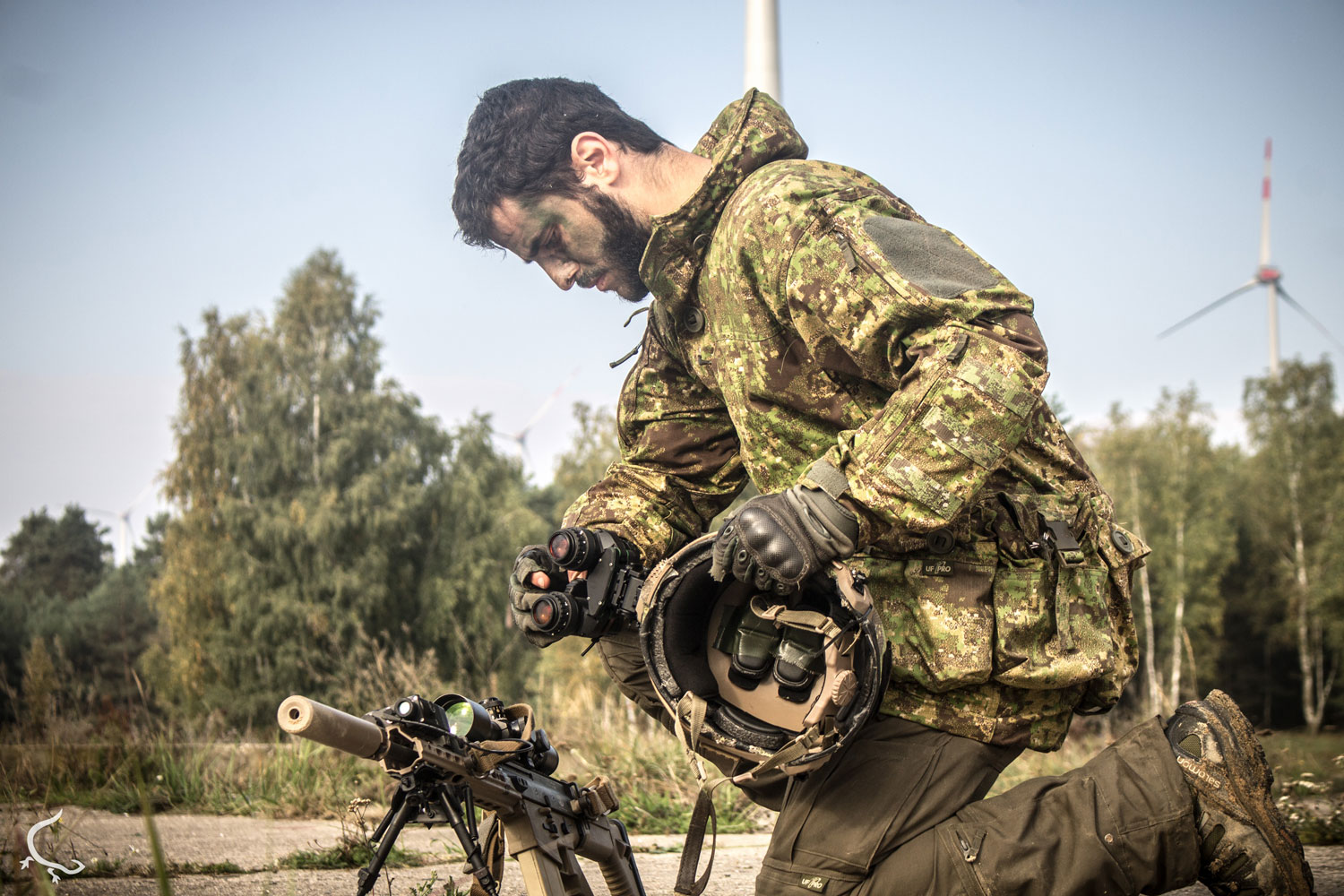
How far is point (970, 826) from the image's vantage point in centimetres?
239

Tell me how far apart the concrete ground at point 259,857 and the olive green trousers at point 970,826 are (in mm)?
678

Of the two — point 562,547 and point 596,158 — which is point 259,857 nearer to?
point 562,547

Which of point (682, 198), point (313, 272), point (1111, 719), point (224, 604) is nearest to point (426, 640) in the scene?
point (224, 604)

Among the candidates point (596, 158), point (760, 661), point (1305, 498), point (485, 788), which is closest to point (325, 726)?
point (485, 788)

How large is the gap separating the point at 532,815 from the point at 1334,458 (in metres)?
38.1

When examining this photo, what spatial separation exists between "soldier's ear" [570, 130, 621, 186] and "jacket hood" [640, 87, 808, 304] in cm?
25

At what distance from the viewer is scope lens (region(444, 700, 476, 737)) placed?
217cm

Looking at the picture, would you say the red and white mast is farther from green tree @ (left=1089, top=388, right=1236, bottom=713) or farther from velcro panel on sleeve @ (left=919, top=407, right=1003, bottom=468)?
velcro panel on sleeve @ (left=919, top=407, right=1003, bottom=468)

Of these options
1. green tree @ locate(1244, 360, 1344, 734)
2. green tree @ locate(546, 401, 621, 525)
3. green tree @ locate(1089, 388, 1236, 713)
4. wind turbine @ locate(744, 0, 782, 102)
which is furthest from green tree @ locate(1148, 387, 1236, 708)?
wind turbine @ locate(744, 0, 782, 102)

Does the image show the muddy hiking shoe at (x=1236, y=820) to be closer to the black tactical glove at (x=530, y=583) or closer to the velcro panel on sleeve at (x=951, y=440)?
the velcro panel on sleeve at (x=951, y=440)

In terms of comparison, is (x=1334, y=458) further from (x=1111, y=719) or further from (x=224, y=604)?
(x=224, y=604)

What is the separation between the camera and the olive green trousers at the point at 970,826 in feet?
7.67

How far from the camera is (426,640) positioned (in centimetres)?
3059

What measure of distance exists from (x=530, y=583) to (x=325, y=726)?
942mm
